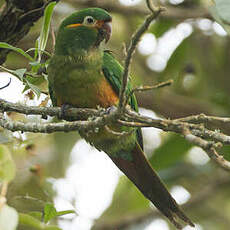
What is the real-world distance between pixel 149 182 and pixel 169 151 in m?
1.19

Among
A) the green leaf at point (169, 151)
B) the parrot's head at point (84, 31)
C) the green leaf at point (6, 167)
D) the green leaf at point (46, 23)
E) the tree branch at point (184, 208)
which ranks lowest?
the tree branch at point (184, 208)

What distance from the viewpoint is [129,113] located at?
2.41 meters

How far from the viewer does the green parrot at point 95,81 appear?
3520 mm

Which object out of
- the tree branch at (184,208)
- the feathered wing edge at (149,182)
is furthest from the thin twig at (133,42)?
the tree branch at (184,208)

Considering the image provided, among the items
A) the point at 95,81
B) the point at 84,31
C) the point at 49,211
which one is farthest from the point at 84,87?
the point at 49,211

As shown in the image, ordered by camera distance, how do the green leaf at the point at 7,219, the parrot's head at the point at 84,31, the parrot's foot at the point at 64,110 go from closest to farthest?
the green leaf at the point at 7,219 → the parrot's foot at the point at 64,110 → the parrot's head at the point at 84,31

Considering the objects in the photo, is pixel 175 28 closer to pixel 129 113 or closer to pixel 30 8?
pixel 30 8

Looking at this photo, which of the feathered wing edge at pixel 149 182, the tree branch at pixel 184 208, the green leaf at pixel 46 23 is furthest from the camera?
the tree branch at pixel 184 208

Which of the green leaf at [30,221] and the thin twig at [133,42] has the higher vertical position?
the thin twig at [133,42]

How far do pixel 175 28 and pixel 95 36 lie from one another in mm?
2489

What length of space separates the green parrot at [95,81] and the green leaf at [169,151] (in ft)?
3.58

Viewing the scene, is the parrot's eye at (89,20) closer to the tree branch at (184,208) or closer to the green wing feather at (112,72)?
the green wing feather at (112,72)

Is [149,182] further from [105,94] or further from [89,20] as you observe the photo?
[89,20]

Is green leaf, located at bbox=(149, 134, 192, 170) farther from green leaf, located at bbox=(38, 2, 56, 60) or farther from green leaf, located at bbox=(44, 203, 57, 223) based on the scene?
green leaf, located at bbox=(44, 203, 57, 223)
